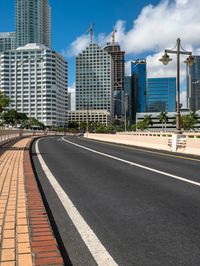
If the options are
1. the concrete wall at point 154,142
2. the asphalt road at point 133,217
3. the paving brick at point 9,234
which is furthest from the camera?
the concrete wall at point 154,142

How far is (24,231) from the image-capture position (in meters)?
5.44

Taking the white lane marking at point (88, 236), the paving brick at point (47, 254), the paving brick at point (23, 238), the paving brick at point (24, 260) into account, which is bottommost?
the white lane marking at point (88, 236)

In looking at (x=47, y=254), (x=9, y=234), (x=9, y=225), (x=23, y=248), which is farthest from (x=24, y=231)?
(x=47, y=254)

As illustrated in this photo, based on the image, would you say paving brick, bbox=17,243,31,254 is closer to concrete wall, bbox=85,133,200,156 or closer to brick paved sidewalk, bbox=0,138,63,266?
brick paved sidewalk, bbox=0,138,63,266

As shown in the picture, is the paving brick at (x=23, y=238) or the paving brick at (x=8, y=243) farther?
the paving brick at (x=23, y=238)

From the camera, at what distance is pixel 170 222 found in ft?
20.5

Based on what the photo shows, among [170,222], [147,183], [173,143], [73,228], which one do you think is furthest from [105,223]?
[173,143]

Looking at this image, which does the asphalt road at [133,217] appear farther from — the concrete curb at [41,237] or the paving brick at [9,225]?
the paving brick at [9,225]

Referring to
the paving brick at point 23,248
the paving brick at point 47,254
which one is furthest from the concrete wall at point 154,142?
the paving brick at point 47,254

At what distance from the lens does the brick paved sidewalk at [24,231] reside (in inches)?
173

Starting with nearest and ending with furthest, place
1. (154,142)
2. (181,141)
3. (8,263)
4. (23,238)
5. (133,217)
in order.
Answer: (8,263)
(23,238)
(133,217)
(181,141)
(154,142)

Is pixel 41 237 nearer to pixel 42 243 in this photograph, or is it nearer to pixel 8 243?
pixel 42 243

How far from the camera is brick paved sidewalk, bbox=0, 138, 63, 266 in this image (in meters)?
4.39

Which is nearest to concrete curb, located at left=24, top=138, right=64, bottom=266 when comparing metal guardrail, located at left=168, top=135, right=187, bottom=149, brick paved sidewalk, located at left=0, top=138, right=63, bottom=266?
brick paved sidewalk, located at left=0, top=138, right=63, bottom=266
